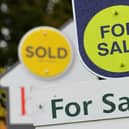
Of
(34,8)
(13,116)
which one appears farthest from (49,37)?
(34,8)

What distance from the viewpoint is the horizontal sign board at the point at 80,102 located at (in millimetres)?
3678

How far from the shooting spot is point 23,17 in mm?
34156

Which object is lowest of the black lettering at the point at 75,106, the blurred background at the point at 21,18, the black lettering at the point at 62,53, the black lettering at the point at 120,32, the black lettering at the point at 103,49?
the black lettering at the point at 75,106

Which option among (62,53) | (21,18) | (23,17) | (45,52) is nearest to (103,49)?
(62,53)

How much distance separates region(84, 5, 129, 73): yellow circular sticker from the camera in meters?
3.74

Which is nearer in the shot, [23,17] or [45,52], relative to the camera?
[45,52]

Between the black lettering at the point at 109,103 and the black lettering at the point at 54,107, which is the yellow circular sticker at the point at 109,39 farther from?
the black lettering at the point at 54,107

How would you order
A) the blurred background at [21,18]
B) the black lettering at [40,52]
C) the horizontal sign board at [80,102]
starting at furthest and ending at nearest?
the blurred background at [21,18] → the black lettering at [40,52] → the horizontal sign board at [80,102]

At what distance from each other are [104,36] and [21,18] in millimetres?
30705

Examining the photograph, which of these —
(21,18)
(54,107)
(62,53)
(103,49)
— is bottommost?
(54,107)

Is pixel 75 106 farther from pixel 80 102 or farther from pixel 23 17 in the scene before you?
pixel 23 17

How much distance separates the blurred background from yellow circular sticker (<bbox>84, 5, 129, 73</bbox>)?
28168 mm

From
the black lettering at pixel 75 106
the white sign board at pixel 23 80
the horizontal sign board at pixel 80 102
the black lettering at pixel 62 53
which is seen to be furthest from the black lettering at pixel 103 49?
the black lettering at pixel 62 53

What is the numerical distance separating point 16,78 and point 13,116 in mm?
408
